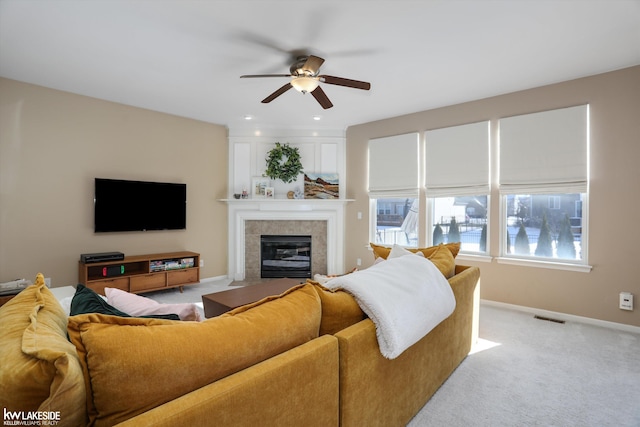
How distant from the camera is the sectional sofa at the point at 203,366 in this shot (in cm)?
68

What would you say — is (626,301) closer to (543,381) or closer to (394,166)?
(543,381)

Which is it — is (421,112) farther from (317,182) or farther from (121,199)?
(121,199)

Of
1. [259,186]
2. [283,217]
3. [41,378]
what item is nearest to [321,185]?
[283,217]

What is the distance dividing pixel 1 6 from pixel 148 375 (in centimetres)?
299

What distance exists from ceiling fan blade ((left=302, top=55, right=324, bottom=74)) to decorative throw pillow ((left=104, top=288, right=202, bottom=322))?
7.04ft

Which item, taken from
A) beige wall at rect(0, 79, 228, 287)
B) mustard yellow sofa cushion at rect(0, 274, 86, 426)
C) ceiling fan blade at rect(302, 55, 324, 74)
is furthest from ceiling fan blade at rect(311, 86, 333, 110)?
mustard yellow sofa cushion at rect(0, 274, 86, 426)

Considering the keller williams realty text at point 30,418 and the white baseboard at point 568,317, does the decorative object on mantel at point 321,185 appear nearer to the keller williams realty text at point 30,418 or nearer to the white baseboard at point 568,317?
the white baseboard at point 568,317

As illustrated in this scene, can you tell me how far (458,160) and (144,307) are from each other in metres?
4.04

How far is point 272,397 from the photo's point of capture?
96 cm

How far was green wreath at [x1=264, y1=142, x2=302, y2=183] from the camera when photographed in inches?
199

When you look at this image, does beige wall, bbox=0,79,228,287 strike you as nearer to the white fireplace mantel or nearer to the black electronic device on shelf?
the black electronic device on shelf

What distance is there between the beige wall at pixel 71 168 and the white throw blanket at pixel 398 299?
3917mm

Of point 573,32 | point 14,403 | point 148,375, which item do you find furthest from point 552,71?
point 14,403

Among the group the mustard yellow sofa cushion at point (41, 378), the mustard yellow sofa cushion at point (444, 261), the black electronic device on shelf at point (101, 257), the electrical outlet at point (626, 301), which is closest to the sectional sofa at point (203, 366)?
the mustard yellow sofa cushion at point (41, 378)
